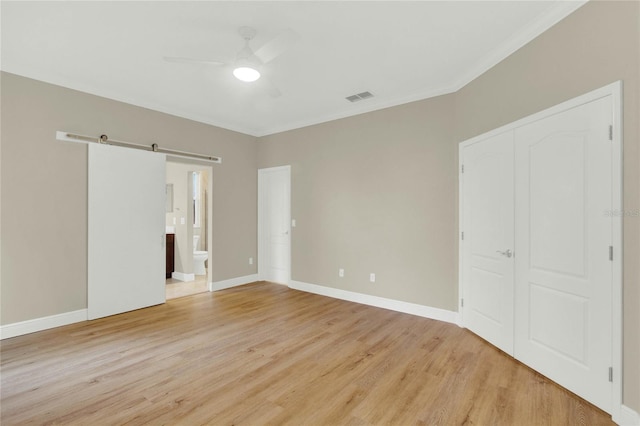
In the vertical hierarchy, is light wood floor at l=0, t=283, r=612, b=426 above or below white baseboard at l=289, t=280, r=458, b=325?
below

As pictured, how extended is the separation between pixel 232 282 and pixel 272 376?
318 cm

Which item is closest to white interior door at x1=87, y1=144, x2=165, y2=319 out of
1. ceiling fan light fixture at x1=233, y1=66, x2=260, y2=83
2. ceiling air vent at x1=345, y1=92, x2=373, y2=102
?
ceiling fan light fixture at x1=233, y1=66, x2=260, y2=83

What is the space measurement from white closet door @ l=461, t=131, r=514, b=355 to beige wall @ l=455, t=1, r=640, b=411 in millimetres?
440

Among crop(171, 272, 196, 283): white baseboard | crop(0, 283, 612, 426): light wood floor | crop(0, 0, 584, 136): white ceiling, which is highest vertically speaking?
crop(0, 0, 584, 136): white ceiling

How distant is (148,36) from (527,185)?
364 cm

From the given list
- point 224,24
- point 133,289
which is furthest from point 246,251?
point 224,24

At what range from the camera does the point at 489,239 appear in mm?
3072

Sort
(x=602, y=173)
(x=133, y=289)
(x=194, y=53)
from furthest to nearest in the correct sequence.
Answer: (x=133, y=289), (x=194, y=53), (x=602, y=173)

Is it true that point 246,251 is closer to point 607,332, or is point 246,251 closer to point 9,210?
point 9,210

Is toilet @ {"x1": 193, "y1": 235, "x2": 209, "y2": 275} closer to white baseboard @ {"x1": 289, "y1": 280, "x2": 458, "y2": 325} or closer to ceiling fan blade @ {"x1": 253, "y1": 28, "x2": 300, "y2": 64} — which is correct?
white baseboard @ {"x1": 289, "y1": 280, "x2": 458, "y2": 325}

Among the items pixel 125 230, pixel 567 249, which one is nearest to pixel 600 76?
pixel 567 249

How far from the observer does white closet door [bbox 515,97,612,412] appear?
2025 mm

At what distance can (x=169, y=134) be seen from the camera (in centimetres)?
454

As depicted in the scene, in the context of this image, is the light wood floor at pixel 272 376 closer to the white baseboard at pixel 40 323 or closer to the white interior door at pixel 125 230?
the white baseboard at pixel 40 323
